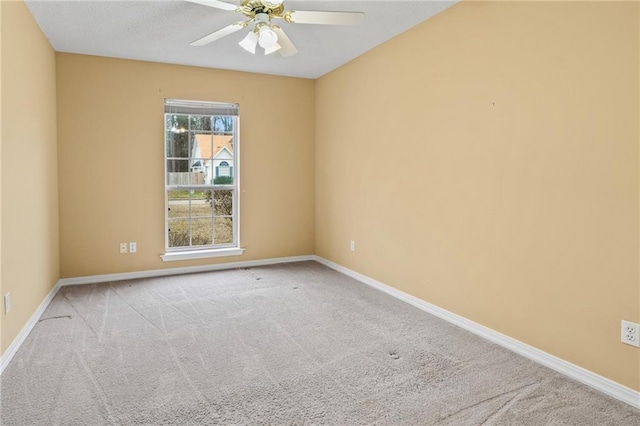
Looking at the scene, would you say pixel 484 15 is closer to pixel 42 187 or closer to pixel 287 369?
pixel 287 369

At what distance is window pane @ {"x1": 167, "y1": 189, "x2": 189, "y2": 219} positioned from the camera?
4910 mm

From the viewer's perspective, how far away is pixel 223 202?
5.21 metres

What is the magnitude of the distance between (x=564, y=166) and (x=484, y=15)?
1.26 meters

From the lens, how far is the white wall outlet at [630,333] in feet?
7.02

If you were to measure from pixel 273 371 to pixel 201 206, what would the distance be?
3.03 meters

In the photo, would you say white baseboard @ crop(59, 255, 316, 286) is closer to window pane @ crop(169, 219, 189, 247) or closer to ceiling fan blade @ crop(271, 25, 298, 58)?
window pane @ crop(169, 219, 189, 247)

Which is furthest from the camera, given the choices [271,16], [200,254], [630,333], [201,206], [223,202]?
[223,202]

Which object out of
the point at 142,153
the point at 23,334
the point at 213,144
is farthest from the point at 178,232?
the point at 23,334

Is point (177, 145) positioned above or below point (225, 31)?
below

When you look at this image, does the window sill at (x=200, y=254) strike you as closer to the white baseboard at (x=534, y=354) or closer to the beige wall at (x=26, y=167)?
the beige wall at (x=26, y=167)

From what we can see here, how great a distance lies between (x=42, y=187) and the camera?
361 centimetres

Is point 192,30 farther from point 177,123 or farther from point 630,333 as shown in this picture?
point 630,333

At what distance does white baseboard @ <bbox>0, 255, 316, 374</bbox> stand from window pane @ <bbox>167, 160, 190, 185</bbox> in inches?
40.6

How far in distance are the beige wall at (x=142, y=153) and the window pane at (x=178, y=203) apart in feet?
0.47
